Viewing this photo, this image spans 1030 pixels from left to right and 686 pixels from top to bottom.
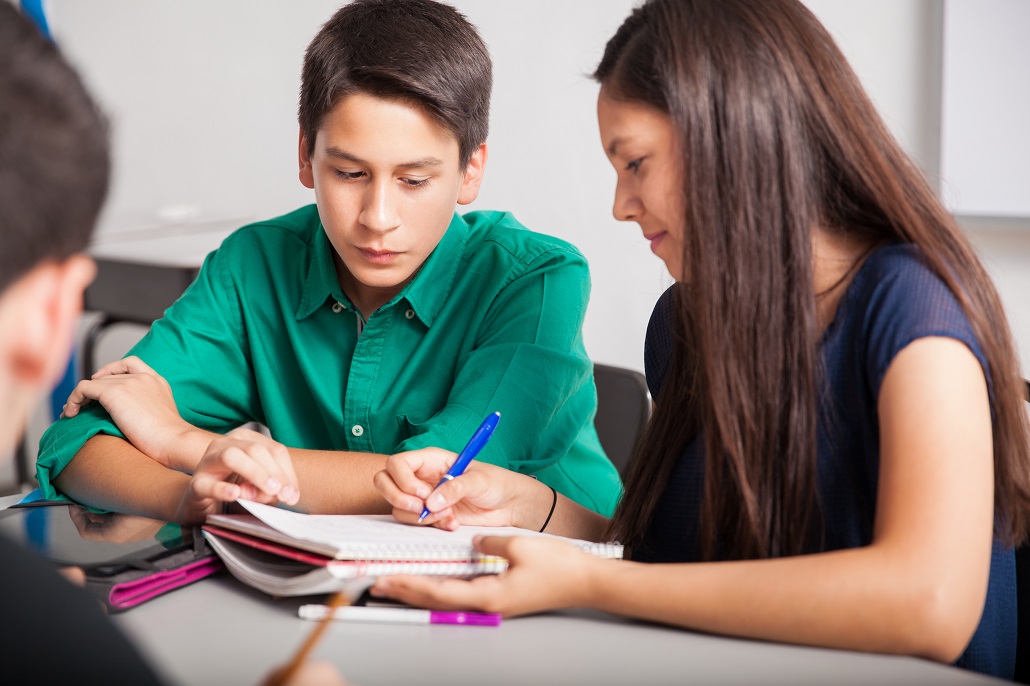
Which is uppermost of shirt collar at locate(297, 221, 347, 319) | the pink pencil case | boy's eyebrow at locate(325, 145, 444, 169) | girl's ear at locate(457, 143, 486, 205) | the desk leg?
boy's eyebrow at locate(325, 145, 444, 169)

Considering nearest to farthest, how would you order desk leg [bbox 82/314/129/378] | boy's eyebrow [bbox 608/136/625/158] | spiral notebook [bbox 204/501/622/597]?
1. spiral notebook [bbox 204/501/622/597]
2. boy's eyebrow [bbox 608/136/625/158]
3. desk leg [bbox 82/314/129/378]

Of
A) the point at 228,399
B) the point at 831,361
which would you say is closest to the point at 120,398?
the point at 228,399

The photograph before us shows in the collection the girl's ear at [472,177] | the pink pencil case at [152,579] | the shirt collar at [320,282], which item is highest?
the girl's ear at [472,177]

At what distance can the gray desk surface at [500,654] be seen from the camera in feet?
2.27

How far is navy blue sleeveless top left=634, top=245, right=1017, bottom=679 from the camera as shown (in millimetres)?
823

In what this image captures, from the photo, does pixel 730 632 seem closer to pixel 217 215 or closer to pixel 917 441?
pixel 917 441

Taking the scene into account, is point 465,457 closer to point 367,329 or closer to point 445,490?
point 445,490

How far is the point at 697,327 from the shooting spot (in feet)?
3.01

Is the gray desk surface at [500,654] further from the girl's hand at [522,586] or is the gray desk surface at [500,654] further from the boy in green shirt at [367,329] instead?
the boy in green shirt at [367,329]

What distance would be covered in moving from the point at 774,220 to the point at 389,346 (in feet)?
2.17

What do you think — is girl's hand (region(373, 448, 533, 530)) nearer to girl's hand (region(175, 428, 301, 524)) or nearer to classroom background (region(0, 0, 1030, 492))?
girl's hand (region(175, 428, 301, 524))

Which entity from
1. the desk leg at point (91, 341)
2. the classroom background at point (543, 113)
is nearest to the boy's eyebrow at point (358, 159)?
the classroom background at point (543, 113)

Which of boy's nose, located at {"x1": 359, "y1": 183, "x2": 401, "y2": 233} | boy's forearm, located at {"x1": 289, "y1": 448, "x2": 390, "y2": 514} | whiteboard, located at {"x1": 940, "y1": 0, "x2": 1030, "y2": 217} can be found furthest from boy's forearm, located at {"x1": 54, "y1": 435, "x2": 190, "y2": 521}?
whiteboard, located at {"x1": 940, "y1": 0, "x2": 1030, "y2": 217}

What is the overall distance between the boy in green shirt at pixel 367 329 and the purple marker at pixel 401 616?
0.81 ft
